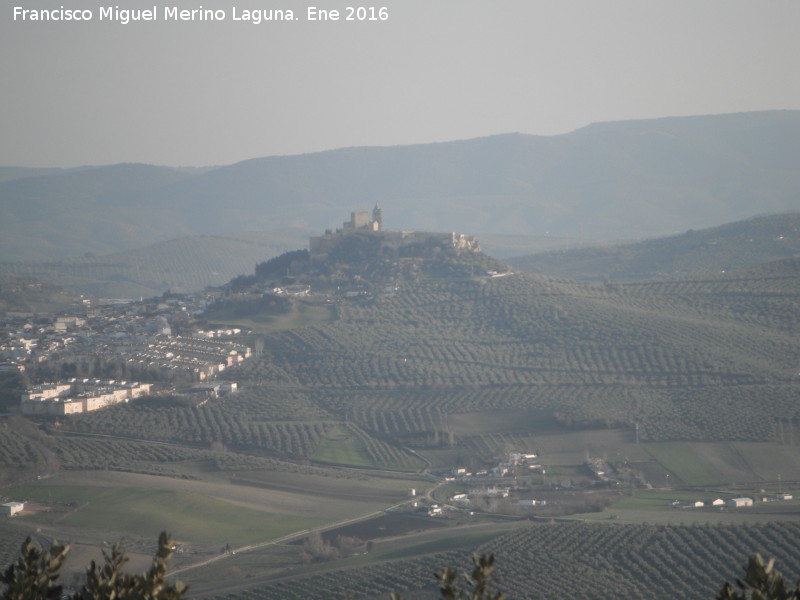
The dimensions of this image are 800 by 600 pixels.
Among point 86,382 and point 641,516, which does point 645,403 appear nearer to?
point 641,516

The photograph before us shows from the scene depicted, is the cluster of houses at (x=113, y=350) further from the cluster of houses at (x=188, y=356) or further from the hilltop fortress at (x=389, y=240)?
the hilltop fortress at (x=389, y=240)

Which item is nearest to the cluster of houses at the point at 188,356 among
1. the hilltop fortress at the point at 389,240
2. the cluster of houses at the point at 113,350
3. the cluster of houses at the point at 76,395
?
the cluster of houses at the point at 113,350

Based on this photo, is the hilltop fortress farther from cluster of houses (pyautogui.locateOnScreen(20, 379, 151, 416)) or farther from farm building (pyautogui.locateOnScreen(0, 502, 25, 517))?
Answer: farm building (pyautogui.locateOnScreen(0, 502, 25, 517))

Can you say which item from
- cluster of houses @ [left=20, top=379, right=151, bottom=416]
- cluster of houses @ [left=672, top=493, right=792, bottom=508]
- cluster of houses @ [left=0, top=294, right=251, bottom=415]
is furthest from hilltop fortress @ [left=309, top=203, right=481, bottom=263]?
cluster of houses @ [left=672, top=493, right=792, bottom=508]

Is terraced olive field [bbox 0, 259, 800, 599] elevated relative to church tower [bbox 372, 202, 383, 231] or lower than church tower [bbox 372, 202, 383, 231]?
lower

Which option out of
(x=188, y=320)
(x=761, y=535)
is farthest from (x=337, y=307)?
(x=761, y=535)

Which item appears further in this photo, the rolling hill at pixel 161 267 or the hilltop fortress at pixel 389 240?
the rolling hill at pixel 161 267

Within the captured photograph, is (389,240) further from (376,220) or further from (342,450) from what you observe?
(342,450)

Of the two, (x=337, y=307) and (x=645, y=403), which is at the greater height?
(x=337, y=307)
